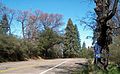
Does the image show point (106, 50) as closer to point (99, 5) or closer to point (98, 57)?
point (98, 57)

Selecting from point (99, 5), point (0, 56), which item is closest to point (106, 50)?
point (99, 5)

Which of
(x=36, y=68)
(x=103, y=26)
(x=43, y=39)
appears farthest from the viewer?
(x=43, y=39)

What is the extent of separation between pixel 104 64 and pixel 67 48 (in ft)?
259

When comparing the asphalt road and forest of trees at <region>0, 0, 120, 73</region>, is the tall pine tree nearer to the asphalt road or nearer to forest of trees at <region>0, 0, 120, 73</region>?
forest of trees at <region>0, 0, 120, 73</region>

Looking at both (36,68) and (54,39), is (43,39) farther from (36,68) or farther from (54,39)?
(36,68)

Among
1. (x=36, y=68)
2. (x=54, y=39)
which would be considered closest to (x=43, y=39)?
(x=54, y=39)

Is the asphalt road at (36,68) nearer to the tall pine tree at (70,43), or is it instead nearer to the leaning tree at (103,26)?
the leaning tree at (103,26)

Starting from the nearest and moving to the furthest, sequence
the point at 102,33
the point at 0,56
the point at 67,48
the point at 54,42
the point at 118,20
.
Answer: the point at 102,33 < the point at 118,20 < the point at 0,56 < the point at 54,42 < the point at 67,48

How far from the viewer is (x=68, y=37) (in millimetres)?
100062

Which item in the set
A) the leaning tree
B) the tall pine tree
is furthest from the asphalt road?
the tall pine tree

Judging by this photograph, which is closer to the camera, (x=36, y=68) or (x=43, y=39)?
(x=36, y=68)

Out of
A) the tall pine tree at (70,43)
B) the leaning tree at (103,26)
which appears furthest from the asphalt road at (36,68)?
the tall pine tree at (70,43)

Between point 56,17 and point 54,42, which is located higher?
point 56,17

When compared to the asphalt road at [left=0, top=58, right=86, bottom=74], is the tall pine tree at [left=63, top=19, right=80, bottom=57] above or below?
above
